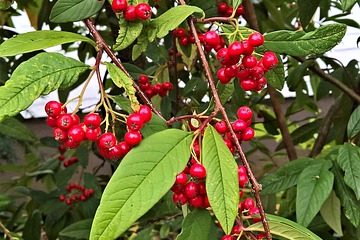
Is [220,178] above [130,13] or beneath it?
beneath

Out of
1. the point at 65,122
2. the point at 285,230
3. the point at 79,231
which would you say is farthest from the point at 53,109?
the point at 79,231

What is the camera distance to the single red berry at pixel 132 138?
0.61m

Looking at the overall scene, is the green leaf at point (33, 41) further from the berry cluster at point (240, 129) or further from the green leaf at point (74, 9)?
the berry cluster at point (240, 129)

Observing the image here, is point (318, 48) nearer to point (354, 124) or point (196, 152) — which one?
point (196, 152)

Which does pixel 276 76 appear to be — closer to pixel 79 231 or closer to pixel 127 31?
pixel 127 31

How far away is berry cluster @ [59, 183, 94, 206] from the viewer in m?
1.50

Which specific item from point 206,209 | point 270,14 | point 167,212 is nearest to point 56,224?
point 167,212

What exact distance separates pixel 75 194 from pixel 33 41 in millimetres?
928

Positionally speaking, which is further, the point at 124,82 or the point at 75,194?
the point at 75,194

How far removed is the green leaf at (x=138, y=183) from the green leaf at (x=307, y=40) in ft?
0.57

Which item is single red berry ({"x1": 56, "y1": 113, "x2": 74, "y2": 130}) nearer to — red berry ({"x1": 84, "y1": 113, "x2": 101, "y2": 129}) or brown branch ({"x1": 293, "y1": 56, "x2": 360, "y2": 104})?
red berry ({"x1": 84, "y1": 113, "x2": 101, "y2": 129})

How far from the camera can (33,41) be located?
664mm

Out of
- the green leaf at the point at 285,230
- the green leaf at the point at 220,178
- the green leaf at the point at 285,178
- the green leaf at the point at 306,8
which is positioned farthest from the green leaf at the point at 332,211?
the green leaf at the point at 220,178

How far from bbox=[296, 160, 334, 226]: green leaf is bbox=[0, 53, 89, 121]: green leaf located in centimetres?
44
